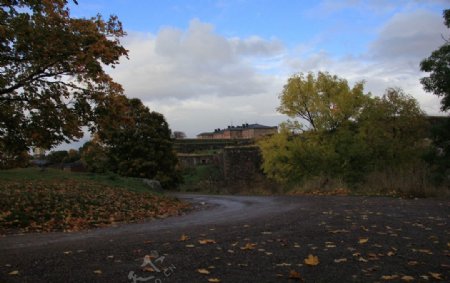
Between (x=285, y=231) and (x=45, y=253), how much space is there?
14.5ft

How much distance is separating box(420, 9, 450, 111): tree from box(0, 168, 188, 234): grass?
50.4 feet

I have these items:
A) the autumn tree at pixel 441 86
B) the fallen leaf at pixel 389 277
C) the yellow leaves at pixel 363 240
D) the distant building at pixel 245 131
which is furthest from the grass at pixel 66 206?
the distant building at pixel 245 131

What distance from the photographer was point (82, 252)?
24.3 ft

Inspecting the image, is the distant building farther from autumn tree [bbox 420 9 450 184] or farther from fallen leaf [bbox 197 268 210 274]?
fallen leaf [bbox 197 268 210 274]

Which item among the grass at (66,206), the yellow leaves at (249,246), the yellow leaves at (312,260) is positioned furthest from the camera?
the grass at (66,206)

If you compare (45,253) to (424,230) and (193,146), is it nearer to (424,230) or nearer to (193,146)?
(424,230)

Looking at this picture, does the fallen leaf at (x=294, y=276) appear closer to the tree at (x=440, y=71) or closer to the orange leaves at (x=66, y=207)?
the orange leaves at (x=66, y=207)

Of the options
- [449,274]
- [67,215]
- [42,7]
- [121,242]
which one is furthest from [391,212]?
[42,7]

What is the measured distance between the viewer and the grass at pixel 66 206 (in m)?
13.0

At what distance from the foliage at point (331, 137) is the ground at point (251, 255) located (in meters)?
31.4

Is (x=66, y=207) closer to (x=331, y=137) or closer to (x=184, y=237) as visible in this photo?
(x=184, y=237)

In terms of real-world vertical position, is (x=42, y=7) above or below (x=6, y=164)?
above

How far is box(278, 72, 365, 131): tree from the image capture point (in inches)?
1710

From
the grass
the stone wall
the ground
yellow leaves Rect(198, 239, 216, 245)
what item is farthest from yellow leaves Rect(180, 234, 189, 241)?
the stone wall
